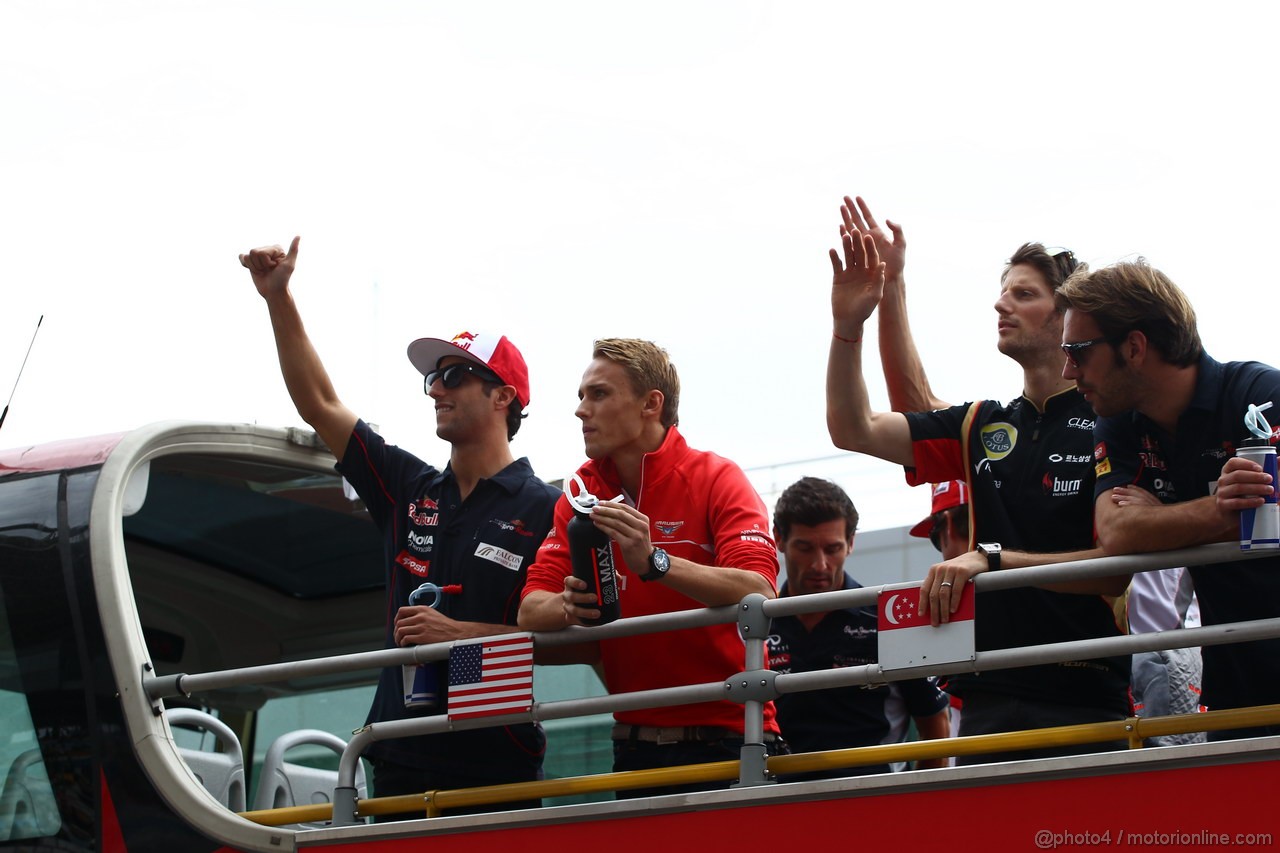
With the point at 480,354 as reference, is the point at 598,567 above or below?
below

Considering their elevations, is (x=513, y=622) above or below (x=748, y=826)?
above

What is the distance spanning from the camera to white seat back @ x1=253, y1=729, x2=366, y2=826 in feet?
20.6

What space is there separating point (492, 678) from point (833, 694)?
123cm

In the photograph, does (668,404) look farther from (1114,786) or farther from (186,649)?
(186,649)

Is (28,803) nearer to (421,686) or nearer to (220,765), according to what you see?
(220,765)

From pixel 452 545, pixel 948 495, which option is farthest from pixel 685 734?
pixel 948 495

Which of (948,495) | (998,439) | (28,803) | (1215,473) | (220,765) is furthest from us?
(220,765)

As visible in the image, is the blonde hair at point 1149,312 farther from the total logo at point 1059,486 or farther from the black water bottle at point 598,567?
the black water bottle at point 598,567

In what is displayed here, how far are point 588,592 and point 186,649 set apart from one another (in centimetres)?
374

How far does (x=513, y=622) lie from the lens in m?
5.06

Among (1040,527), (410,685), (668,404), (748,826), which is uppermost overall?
(668,404)

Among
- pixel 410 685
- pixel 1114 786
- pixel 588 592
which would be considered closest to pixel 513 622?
pixel 410 685

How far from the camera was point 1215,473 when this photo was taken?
3.83 metres

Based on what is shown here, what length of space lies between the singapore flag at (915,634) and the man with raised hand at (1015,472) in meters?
0.04
